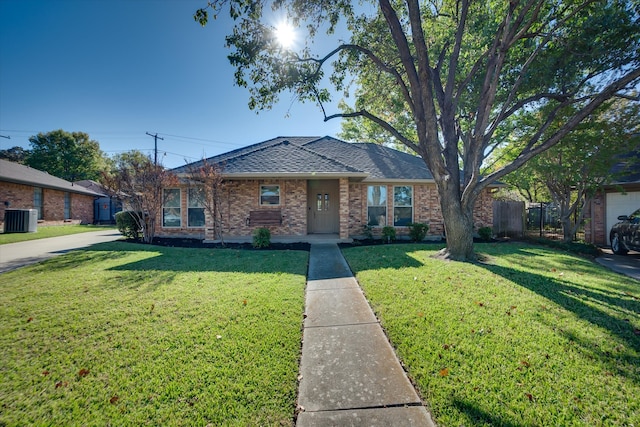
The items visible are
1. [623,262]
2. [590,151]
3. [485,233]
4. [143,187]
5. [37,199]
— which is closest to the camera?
[623,262]

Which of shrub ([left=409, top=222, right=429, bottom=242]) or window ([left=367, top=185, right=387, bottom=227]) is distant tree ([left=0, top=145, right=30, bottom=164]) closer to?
window ([left=367, top=185, right=387, bottom=227])

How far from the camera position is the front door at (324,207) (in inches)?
492

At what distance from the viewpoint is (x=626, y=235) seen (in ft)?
29.1

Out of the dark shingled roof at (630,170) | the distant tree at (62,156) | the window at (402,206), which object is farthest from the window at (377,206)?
the distant tree at (62,156)

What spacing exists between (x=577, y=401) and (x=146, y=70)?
1767 cm

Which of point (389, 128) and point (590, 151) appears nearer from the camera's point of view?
point (389, 128)

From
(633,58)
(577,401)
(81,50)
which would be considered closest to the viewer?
(577,401)

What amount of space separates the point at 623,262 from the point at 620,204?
4808mm

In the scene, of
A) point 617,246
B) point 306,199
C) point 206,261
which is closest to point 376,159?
point 306,199

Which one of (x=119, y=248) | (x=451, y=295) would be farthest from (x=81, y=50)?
(x=451, y=295)

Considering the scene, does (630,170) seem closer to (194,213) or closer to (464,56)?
(464,56)

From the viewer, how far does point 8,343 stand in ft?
10.1

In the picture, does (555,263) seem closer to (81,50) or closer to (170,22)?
(170,22)

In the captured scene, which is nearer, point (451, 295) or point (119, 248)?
point (451, 295)
